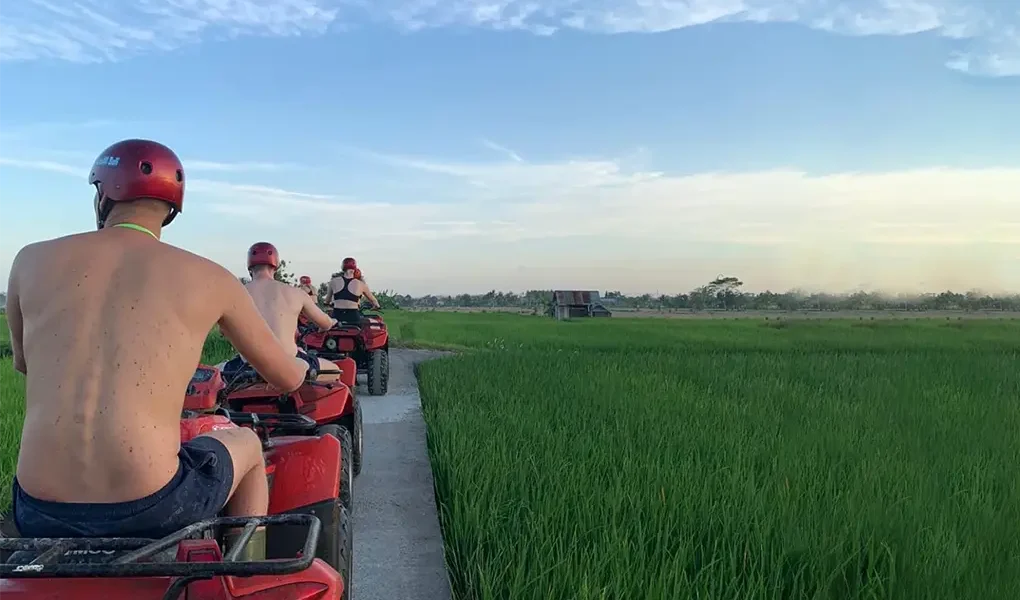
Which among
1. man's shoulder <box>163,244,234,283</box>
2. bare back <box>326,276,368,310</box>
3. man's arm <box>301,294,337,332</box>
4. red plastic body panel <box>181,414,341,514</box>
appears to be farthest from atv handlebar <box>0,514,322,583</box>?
bare back <box>326,276,368,310</box>

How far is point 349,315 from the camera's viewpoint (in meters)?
8.27

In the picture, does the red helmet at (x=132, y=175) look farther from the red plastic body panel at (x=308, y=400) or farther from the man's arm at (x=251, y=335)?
the red plastic body panel at (x=308, y=400)

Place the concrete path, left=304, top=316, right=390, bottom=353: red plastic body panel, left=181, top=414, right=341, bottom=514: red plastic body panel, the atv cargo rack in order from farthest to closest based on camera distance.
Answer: left=304, top=316, right=390, bottom=353: red plastic body panel < the concrete path < left=181, top=414, right=341, bottom=514: red plastic body panel < the atv cargo rack

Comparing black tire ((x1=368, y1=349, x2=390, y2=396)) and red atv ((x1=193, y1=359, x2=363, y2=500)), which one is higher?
red atv ((x1=193, y1=359, x2=363, y2=500))

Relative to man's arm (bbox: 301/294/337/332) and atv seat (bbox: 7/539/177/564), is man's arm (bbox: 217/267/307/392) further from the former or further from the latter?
man's arm (bbox: 301/294/337/332)

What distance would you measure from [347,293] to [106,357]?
6.91m

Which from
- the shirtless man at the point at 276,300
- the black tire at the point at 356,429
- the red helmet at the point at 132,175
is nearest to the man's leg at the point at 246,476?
the red helmet at the point at 132,175

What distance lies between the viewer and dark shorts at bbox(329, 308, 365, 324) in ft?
27.0

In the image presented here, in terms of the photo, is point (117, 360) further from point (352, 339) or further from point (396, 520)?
point (352, 339)

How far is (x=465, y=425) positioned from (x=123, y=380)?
11.5ft

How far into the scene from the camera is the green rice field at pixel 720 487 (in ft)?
8.36

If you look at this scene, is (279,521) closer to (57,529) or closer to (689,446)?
(57,529)

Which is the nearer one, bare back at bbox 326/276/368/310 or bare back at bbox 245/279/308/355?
bare back at bbox 245/279/308/355

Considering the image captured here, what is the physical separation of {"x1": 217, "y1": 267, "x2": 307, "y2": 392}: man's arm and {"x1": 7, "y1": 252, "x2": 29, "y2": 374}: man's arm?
446 mm
